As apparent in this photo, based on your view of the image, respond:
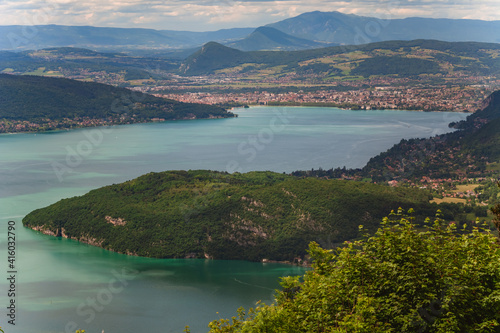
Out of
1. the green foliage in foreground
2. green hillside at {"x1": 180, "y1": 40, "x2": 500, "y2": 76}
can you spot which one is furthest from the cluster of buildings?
the green foliage in foreground

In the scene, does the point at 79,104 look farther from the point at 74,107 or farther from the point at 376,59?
the point at 376,59

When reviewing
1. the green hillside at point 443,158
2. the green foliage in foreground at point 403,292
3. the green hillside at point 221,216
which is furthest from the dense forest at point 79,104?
the green foliage in foreground at point 403,292

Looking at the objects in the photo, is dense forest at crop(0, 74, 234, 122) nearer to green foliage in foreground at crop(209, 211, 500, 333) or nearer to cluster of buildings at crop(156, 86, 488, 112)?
cluster of buildings at crop(156, 86, 488, 112)

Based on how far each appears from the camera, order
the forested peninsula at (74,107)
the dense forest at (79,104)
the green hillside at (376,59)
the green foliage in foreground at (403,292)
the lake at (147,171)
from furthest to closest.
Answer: the green hillside at (376,59), the dense forest at (79,104), the forested peninsula at (74,107), the lake at (147,171), the green foliage in foreground at (403,292)

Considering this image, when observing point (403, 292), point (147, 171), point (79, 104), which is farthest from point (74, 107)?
point (403, 292)

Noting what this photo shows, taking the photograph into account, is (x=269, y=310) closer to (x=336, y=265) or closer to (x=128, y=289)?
(x=336, y=265)

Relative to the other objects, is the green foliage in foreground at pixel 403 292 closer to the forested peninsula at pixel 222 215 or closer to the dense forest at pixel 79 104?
the forested peninsula at pixel 222 215

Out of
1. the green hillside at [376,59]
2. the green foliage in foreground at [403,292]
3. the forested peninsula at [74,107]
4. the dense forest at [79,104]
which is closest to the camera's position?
the green foliage in foreground at [403,292]
